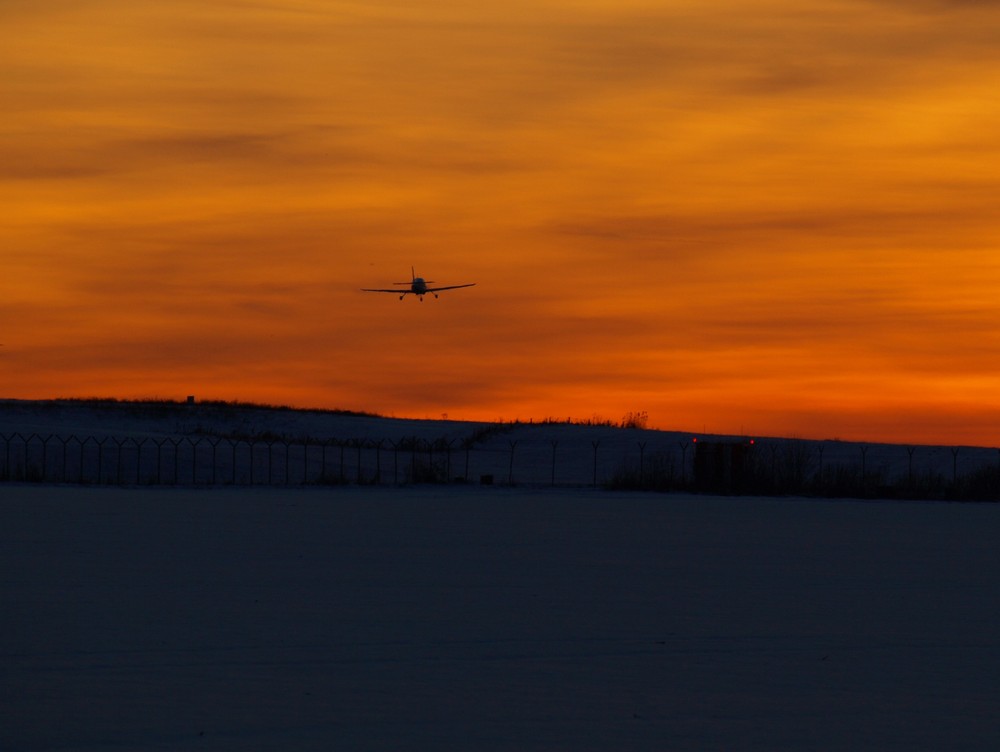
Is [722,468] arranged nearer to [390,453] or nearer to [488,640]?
[390,453]

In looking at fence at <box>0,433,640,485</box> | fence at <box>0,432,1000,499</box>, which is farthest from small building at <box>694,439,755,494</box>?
fence at <box>0,433,640,485</box>

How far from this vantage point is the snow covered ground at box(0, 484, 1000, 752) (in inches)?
348

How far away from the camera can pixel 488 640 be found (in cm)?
1215

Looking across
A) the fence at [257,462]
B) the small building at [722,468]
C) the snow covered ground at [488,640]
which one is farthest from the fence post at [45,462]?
the snow covered ground at [488,640]

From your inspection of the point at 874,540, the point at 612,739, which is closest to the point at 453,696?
the point at 612,739

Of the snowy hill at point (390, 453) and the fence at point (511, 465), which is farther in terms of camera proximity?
the snowy hill at point (390, 453)

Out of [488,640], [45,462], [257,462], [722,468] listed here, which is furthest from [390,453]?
[488,640]

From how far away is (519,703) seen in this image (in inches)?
377

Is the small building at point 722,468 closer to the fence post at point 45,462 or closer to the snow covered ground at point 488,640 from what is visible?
the snow covered ground at point 488,640

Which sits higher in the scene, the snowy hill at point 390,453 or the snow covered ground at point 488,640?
the snowy hill at point 390,453

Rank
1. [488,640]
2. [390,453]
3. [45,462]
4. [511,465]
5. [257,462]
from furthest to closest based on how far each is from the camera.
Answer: [390,453]
[257,462]
[511,465]
[45,462]
[488,640]

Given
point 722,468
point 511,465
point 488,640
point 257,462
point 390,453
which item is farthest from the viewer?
point 390,453

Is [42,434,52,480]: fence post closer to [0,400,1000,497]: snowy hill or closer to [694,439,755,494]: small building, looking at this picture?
[0,400,1000,497]: snowy hill

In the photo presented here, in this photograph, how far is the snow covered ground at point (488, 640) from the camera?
8.83m
